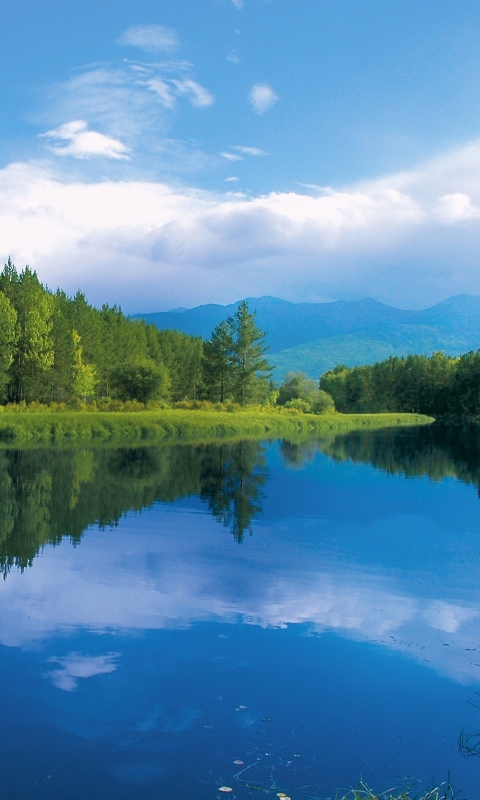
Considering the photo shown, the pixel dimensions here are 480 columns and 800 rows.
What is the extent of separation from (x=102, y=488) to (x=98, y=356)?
59.0 meters

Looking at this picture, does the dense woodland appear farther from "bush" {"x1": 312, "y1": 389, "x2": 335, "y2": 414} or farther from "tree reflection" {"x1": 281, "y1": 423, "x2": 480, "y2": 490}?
"tree reflection" {"x1": 281, "y1": 423, "x2": 480, "y2": 490}

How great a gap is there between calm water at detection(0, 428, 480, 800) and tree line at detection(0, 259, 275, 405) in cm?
4575

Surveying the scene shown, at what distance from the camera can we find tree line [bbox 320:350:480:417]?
128375 mm

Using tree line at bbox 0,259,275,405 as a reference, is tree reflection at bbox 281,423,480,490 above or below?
below

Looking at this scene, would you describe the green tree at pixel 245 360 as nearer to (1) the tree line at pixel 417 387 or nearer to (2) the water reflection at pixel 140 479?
(2) the water reflection at pixel 140 479

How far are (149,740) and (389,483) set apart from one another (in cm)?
2160

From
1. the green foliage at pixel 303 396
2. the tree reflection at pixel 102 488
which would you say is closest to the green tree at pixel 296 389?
the green foliage at pixel 303 396

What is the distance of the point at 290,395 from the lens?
108000mm

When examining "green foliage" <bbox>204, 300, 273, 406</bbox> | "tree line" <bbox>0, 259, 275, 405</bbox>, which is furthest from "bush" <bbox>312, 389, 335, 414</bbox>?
"green foliage" <bbox>204, 300, 273, 406</bbox>

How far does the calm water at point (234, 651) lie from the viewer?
5922 millimetres

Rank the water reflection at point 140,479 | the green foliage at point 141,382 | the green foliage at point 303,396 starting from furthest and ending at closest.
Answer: the green foliage at point 303,396 → the green foliage at point 141,382 → the water reflection at point 140,479

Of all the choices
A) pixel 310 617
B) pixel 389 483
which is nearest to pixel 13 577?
pixel 310 617

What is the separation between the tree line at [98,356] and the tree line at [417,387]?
2216 inches

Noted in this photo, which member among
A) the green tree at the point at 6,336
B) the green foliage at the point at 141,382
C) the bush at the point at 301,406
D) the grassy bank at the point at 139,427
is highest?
the green tree at the point at 6,336
